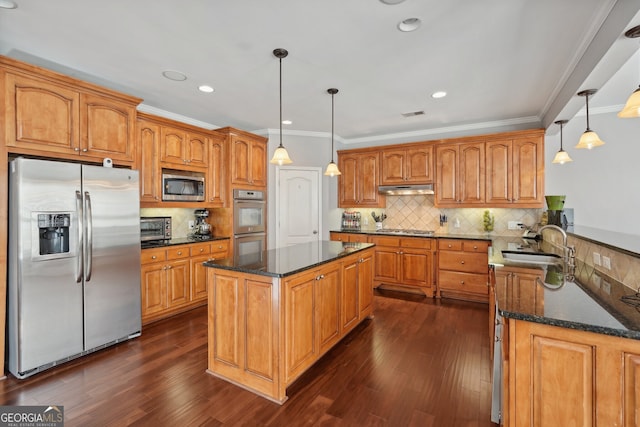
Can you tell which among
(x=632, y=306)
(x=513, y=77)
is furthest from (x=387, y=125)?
(x=632, y=306)

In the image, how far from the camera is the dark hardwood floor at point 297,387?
192 cm

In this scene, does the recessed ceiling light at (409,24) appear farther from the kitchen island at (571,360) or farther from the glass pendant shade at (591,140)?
the kitchen island at (571,360)

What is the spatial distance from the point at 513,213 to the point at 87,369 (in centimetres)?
545

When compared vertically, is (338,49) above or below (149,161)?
above

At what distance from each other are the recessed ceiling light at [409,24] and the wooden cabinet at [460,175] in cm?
279

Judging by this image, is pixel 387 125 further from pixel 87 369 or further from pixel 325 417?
pixel 87 369

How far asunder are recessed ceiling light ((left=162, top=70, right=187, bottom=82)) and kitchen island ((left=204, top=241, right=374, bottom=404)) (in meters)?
1.95

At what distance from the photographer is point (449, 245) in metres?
4.39

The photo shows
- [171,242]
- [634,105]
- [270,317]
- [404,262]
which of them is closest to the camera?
[634,105]

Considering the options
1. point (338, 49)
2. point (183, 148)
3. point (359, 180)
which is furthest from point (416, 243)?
point (183, 148)

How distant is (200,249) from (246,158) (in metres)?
1.55

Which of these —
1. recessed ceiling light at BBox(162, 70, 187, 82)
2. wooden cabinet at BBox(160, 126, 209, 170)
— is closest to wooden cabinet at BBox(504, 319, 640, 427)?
recessed ceiling light at BBox(162, 70, 187, 82)

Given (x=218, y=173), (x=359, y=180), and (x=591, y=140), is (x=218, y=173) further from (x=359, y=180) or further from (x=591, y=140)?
(x=591, y=140)

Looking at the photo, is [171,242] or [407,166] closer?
[171,242]
